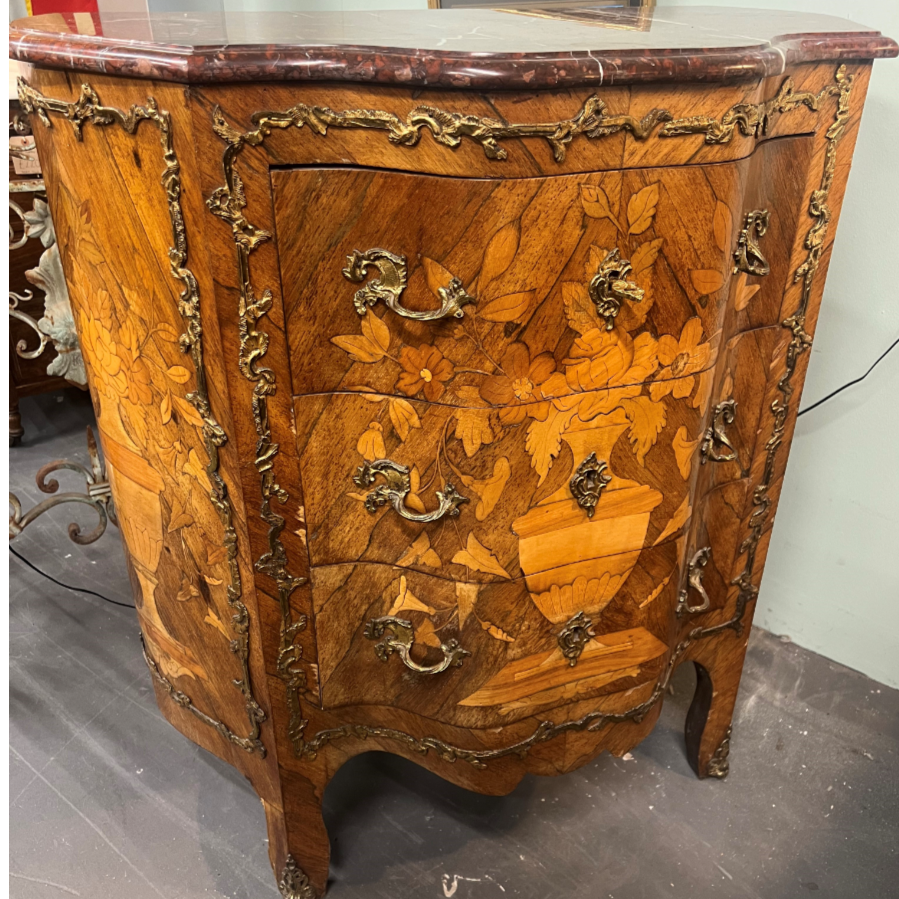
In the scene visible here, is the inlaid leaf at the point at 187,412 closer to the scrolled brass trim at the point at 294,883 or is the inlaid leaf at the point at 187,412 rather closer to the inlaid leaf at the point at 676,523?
the inlaid leaf at the point at 676,523

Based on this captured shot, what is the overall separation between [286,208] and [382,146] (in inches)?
4.8

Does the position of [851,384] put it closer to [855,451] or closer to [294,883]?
[855,451]

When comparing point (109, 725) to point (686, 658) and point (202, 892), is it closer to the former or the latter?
point (202, 892)

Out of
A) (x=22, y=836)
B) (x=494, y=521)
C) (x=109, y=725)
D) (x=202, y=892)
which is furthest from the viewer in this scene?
(x=109, y=725)

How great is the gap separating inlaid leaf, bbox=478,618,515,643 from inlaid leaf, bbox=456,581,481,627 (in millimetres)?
22

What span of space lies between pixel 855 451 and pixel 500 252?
119 centimetres

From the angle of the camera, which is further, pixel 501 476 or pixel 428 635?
pixel 428 635

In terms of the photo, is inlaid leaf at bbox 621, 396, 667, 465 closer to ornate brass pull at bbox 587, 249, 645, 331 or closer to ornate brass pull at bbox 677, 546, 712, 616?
ornate brass pull at bbox 587, 249, 645, 331

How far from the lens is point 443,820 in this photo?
1.62 meters

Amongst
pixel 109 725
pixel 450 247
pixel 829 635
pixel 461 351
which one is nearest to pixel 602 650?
pixel 461 351

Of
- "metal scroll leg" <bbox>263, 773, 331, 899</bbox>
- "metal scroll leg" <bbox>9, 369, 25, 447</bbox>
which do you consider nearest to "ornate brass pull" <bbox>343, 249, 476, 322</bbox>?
"metal scroll leg" <bbox>263, 773, 331, 899</bbox>

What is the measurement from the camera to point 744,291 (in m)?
1.20

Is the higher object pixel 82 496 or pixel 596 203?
pixel 596 203

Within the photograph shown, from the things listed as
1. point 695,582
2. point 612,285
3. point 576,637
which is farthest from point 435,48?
point 695,582
